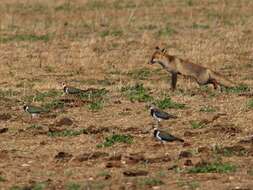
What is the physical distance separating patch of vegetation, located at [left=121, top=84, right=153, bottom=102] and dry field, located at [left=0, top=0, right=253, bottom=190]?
0.10ft

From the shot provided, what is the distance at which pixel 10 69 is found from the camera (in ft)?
61.8

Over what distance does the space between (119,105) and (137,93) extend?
3.65 ft

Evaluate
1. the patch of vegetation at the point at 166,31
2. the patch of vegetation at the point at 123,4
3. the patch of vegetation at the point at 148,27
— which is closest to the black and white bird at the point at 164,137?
the patch of vegetation at the point at 166,31

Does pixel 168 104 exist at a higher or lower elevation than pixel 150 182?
higher

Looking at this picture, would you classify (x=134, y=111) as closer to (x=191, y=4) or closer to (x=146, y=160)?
(x=146, y=160)

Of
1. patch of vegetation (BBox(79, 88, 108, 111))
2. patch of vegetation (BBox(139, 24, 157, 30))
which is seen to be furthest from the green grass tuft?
patch of vegetation (BBox(79, 88, 108, 111))

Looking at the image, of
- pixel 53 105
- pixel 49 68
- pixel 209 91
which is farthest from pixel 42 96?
pixel 49 68

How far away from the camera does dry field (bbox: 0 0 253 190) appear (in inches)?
370

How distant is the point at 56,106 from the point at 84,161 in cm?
367

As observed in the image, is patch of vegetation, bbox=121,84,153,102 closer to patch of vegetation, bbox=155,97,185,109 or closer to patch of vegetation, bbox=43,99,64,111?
patch of vegetation, bbox=155,97,185,109

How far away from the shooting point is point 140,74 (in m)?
18.8

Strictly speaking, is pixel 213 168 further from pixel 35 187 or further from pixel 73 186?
pixel 35 187

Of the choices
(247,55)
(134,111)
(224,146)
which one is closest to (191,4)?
(247,55)

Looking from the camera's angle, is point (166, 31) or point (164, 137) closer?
point (164, 137)
